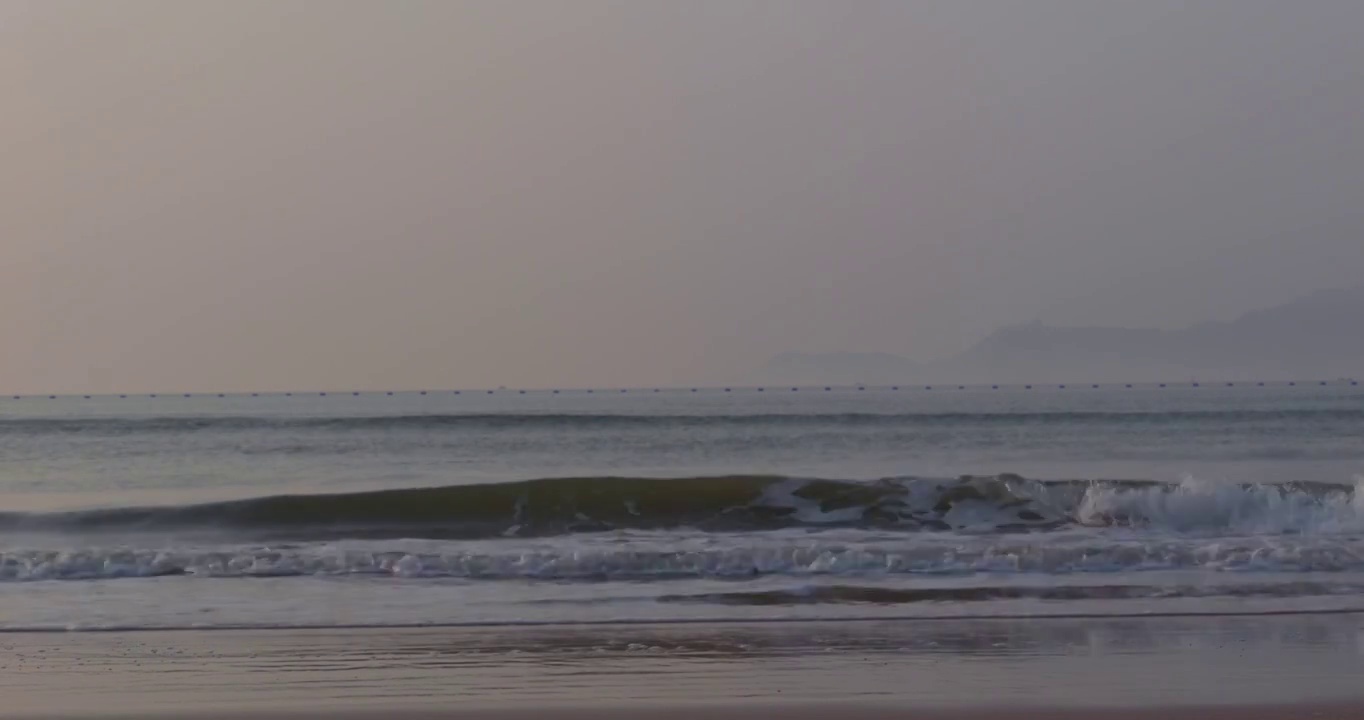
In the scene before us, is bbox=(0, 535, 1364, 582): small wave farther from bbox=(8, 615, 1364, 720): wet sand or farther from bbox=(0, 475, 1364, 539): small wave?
bbox=(0, 475, 1364, 539): small wave

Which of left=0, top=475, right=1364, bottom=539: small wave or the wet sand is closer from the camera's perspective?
the wet sand

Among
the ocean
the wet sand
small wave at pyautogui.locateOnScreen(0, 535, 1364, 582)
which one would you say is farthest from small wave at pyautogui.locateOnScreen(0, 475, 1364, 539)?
the wet sand

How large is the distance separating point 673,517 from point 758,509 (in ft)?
3.94

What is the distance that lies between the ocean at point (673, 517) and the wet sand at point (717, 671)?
566 millimetres

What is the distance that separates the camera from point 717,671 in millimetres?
7184

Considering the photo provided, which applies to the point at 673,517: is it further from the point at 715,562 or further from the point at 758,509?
the point at 715,562

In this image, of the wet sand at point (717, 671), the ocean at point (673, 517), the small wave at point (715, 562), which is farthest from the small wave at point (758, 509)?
the wet sand at point (717, 671)

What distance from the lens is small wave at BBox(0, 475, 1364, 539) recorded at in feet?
50.7

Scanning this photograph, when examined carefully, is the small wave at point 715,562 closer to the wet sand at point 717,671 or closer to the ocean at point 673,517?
the ocean at point 673,517

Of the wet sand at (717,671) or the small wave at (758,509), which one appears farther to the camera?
the small wave at (758,509)

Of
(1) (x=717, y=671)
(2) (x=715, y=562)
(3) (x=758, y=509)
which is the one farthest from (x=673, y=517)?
(1) (x=717, y=671)

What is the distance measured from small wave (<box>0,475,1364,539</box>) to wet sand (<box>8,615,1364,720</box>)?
6.41 m

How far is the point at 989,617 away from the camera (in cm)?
888

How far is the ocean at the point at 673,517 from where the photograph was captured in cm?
974
